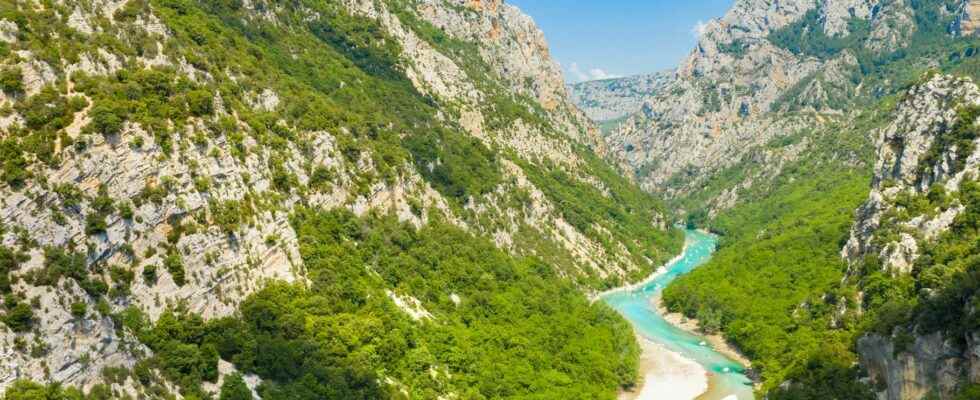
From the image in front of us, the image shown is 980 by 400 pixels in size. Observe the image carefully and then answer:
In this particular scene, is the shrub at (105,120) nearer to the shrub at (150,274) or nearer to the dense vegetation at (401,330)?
the shrub at (150,274)

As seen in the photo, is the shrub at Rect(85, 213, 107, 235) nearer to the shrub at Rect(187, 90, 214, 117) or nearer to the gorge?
the gorge

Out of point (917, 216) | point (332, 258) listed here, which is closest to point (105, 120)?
point (332, 258)

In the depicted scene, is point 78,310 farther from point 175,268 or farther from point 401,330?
point 401,330

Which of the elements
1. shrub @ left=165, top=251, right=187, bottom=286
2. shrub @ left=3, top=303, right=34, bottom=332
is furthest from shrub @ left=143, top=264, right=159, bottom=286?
shrub @ left=3, top=303, right=34, bottom=332

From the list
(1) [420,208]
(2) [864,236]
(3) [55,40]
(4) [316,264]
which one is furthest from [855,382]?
(3) [55,40]

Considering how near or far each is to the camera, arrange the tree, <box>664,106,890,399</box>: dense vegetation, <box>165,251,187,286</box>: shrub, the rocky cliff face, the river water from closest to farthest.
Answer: the tree
the rocky cliff face
<box>165,251,187,286</box>: shrub
<box>664,106,890,399</box>: dense vegetation
the river water

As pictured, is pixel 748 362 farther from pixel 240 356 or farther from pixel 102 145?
pixel 102 145
